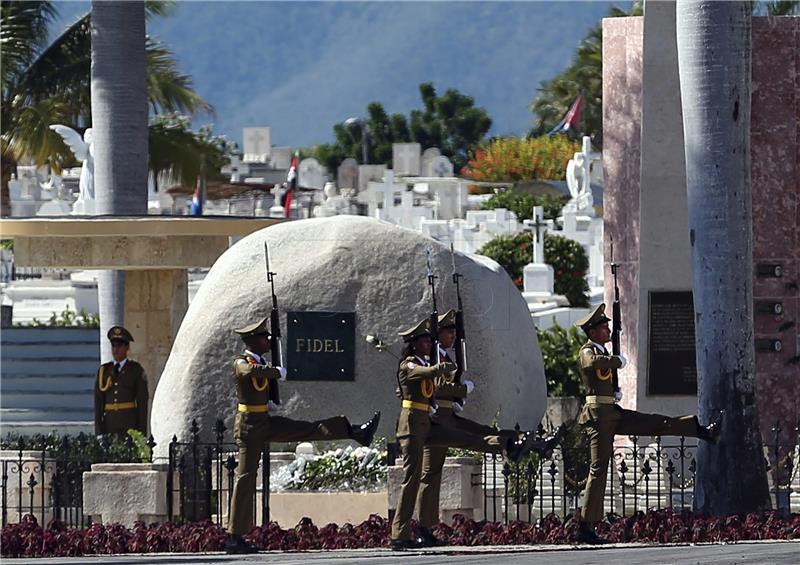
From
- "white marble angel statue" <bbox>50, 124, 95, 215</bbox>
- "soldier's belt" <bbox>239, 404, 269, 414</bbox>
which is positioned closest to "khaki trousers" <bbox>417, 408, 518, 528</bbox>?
"soldier's belt" <bbox>239, 404, 269, 414</bbox>

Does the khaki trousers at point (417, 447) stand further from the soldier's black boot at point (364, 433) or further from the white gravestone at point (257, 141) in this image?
the white gravestone at point (257, 141)

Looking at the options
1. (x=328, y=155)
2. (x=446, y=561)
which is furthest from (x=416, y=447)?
(x=328, y=155)

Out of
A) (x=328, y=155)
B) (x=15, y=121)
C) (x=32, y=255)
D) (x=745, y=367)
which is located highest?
(x=328, y=155)

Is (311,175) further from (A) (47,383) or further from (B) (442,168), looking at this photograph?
(A) (47,383)

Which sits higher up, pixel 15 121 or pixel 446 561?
pixel 15 121

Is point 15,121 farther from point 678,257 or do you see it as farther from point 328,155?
point 328,155

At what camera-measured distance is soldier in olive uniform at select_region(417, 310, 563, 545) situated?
14125 mm

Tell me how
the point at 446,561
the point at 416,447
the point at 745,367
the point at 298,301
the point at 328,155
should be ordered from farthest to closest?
the point at 328,155 < the point at 298,301 < the point at 745,367 < the point at 416,447 < the point at 446,561

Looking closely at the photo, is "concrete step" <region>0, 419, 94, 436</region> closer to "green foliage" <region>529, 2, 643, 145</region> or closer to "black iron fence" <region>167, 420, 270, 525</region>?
"black iron fence" <region>167, 420, 270, 525</region>

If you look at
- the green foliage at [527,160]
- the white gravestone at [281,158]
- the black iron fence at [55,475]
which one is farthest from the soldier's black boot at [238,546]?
the white gravestone at [281,158]

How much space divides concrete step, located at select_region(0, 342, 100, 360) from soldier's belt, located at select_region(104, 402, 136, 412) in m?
10.9

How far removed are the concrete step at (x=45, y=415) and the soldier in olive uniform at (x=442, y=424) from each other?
12222 mm

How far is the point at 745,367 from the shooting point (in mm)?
15070

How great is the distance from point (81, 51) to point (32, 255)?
14628mm
